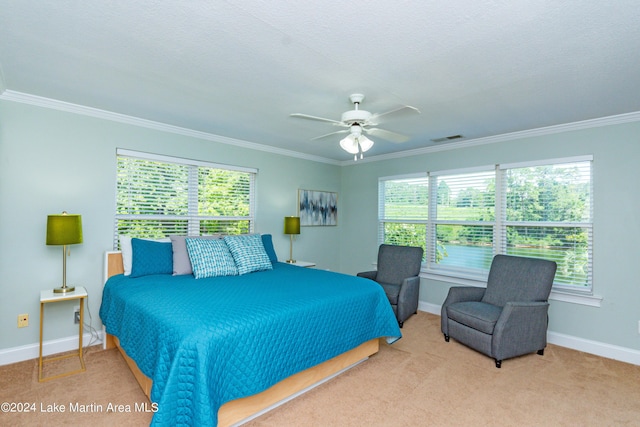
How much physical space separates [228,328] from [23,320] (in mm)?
2406

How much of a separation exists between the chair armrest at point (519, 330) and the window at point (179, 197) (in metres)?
3.26

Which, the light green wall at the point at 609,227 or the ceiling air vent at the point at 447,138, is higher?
the ceiling air vent at the point at 447,138

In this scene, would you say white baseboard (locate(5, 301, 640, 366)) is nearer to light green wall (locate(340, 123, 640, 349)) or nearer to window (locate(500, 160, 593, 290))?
light green wall (locate(340, 123, 640, 349))

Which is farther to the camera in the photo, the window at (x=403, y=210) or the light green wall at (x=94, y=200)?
the window at (x=403, y=210)

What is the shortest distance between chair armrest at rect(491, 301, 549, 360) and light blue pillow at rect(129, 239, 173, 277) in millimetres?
3234

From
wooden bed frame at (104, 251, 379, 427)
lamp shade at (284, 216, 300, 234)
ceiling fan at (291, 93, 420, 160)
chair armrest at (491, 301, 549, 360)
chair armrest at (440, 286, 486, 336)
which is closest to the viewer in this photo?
wooden bed frame at (104, 251, 379, 427)

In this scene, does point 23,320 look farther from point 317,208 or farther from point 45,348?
point 317,208

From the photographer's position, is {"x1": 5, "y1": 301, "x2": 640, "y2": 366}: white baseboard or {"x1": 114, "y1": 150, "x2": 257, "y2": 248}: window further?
{"x1": 114, "y1": 150, "x2": 257, "y2": 248}: window

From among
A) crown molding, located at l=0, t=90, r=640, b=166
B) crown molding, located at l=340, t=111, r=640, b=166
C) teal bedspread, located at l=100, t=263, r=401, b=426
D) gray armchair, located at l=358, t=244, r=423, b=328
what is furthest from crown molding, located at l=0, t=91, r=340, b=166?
gray armchair, located at l=358, t=244, r=423, b=328

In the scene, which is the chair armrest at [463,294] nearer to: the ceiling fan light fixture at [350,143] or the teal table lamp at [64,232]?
the ceiling fan light fixture at [350,143]

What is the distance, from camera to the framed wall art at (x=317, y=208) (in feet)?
17.4

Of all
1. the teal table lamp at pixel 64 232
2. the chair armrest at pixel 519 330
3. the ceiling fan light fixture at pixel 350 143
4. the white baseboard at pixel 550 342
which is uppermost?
the ceiling fan light fixture at pixel 350 143

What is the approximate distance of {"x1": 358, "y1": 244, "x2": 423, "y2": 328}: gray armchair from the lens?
13.2ft

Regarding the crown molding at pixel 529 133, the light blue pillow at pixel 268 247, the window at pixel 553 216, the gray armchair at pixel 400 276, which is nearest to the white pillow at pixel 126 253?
the light blue pillow at pixel 268 247
